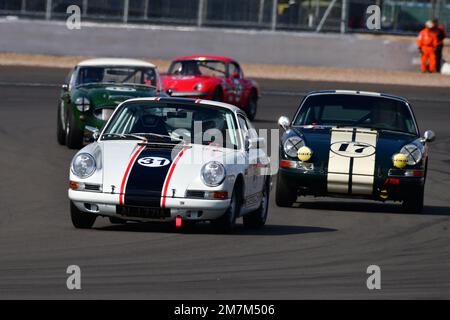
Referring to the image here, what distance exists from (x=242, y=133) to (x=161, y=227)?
1163mm

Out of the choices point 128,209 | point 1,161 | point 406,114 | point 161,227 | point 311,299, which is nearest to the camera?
point 311,299

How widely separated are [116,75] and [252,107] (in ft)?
18.8

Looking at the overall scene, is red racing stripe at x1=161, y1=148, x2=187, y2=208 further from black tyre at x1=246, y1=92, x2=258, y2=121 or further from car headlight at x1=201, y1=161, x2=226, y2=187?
black tyre at x1=246, y1=92, x2=258, y2=121

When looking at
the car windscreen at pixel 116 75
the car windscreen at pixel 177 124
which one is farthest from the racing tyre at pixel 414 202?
the car windscreen at pixel 116 75

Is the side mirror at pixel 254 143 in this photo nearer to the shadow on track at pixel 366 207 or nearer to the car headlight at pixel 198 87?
the shadow on track at pixel 366 207

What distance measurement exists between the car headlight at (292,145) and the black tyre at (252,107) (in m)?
10.5

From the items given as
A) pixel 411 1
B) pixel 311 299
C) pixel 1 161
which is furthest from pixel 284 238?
pixel 411 1

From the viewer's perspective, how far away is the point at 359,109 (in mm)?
14281

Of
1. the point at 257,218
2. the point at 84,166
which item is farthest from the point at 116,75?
the point at 84,166

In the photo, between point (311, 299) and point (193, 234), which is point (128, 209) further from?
point (311, 299)

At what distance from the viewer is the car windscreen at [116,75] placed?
61.9 ft

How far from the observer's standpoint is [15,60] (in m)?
32.6

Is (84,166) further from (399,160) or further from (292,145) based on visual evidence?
(399,160)

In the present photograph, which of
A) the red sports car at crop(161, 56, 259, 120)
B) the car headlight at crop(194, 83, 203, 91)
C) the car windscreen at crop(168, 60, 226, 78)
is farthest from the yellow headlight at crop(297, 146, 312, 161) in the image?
the car windscreen at crop(168, 60, 226, 78)
